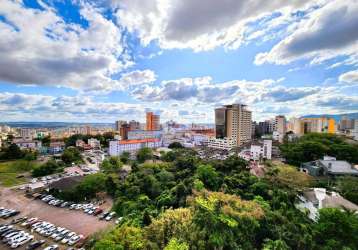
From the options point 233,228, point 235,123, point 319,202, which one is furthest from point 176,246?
point 235,123

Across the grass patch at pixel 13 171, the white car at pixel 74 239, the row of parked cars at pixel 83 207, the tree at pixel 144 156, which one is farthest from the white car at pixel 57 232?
the tree at pixel 144 156

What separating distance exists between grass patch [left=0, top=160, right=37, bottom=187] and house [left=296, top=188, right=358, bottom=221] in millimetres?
33260

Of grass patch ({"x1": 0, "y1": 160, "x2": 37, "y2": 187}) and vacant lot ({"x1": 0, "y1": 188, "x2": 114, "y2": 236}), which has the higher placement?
grass patch ({"x1": 0, "y1": 160, "x2": 37, "y2": 187})

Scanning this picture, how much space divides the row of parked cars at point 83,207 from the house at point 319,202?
15995 mm

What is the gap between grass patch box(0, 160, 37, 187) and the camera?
25.0m

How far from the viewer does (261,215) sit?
1064 cm

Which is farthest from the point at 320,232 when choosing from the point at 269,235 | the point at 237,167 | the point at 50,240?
A: the point at 50,240

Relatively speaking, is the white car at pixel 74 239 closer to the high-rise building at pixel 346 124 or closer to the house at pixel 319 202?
the house at pixel 319 202

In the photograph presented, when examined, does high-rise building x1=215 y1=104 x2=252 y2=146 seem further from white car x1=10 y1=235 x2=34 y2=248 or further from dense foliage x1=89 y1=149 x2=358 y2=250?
white car x1=10 y1=235 x2=34 y2=248

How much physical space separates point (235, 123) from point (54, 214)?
4223 cm

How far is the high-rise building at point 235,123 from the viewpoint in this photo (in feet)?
159

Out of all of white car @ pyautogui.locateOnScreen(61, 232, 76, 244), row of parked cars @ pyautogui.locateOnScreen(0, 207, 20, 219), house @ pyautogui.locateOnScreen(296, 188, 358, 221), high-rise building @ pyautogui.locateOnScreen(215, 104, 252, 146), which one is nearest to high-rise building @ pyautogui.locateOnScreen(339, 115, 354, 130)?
high-rise building @ pyautogui.locateOnScreen(215, 104, 252, 146)

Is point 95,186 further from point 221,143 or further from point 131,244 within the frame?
point 221,143

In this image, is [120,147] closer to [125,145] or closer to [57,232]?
[125,145]
